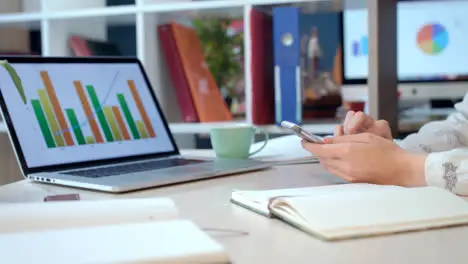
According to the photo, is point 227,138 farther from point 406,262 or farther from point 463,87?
point 463,87

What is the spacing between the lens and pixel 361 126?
3.39ft

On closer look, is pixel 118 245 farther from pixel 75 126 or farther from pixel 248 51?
pixel 248 51

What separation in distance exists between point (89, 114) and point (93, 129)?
1.2 inches

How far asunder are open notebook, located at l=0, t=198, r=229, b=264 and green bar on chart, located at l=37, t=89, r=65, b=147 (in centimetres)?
43

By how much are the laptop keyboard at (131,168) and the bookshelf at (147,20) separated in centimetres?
75

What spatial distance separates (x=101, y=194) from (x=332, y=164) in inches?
13.2

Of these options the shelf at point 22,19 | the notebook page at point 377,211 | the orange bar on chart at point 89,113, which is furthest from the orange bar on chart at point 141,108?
the shelf at point 22,19

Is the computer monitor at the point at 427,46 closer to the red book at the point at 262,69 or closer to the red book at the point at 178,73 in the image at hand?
the red book at the point at 262,69

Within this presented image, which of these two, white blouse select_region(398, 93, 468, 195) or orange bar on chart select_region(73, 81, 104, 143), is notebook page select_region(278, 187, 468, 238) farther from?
orange bar on chart select_region(73, 81, 104, 143)

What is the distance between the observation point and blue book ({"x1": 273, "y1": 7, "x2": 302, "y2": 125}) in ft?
5.84

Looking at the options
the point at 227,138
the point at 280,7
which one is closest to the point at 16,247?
the point at 227,138

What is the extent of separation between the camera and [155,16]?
201 centimetres

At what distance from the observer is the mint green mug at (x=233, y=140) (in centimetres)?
115

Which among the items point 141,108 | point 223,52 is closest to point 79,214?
point 141,108
